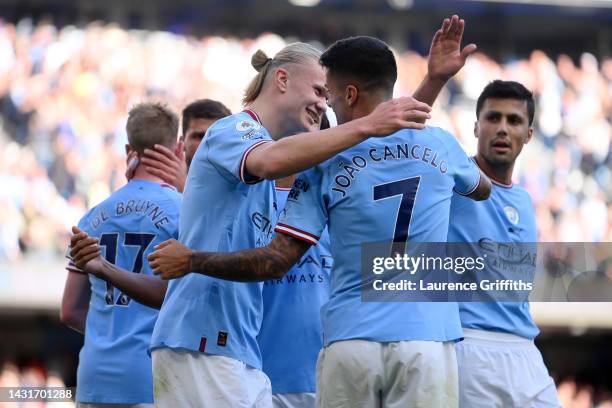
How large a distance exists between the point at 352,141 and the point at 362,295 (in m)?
0.57

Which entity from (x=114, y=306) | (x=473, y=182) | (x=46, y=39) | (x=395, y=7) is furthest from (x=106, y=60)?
(x=473, y=182)

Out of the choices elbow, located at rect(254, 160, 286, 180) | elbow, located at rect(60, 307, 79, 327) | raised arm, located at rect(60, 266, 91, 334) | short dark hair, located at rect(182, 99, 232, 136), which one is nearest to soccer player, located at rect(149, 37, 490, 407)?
elbow, located at rect(254, 160, 286, 180)

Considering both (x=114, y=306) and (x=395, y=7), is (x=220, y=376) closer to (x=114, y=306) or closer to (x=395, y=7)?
(x=114, y=306)

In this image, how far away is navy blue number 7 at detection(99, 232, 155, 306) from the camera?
5219 mm

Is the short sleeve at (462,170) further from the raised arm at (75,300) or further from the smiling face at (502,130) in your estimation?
the raised arm at (75,300)

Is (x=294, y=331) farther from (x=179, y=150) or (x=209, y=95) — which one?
(x=209, y=95)

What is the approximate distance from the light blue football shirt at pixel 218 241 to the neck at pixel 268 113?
16 centimetres

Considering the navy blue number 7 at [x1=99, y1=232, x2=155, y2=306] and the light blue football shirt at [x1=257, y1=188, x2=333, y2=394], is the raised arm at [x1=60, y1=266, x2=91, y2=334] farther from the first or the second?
the light blue football shirt at [x1=257, y1=188, x2=333, y2=394]

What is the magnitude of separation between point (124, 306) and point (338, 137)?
2.00 m

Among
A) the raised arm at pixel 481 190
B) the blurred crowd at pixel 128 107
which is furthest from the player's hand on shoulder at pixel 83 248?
the blurred crowd at pixel 128 107

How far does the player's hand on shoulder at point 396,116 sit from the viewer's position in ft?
12.2

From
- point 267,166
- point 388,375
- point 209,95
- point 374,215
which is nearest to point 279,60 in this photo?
point 267,166

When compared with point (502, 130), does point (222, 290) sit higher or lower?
lower

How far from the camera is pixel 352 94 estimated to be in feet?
13.3
